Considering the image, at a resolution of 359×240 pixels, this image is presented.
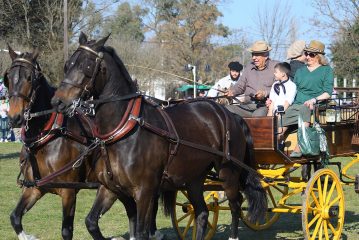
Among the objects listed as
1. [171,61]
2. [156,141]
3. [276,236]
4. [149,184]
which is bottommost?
[276,236]

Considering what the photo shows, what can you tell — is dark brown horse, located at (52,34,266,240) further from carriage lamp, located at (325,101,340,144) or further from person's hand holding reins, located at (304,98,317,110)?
carriage lamp, located at (325,101,340,144)

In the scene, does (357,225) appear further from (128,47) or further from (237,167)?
(128,47)

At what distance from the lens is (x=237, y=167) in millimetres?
7348

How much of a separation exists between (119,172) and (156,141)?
18.1 inches

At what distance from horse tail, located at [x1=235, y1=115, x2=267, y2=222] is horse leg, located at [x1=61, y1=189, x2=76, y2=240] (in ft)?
6.38

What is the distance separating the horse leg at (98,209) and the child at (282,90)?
2189 mm

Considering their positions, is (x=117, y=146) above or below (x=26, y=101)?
below

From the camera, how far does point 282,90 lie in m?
7.85

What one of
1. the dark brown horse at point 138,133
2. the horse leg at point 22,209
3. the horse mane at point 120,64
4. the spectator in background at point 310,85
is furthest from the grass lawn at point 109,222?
the horse mane at point 120,64

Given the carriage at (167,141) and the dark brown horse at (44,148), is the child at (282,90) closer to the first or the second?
the carriage at (167,141)

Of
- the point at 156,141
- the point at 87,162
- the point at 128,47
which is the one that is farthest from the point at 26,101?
the point at 128,47

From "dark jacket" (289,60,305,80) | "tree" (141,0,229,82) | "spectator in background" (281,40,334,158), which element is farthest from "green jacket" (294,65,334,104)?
"tree" (141,0,229,82)

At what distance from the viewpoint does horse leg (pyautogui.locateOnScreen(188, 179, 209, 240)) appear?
7027 millimetres

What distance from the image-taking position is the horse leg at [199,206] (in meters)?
7.03
